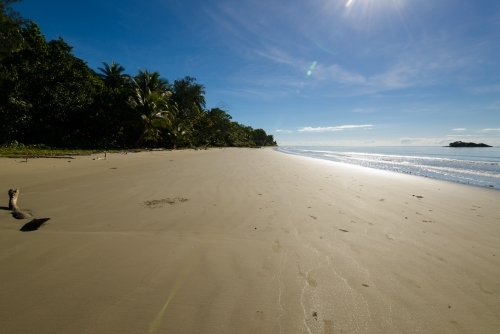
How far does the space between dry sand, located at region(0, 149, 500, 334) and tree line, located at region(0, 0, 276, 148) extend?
16.2m

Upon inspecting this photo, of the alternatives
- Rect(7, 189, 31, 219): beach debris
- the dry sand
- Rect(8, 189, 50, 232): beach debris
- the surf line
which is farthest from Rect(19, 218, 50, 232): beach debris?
the surf line

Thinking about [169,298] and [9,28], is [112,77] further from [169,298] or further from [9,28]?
[169,298]

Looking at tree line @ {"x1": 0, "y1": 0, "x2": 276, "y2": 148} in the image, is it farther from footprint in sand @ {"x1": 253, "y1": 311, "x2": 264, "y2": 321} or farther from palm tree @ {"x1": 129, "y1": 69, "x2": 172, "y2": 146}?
footprint in sand @ {"x1": 253, "y1": 311, "x2": 264, "y2": 321}

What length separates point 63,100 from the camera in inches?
739

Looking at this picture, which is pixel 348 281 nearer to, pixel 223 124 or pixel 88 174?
pixel 88 174

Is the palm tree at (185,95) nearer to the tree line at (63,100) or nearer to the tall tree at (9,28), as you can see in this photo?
the tree line at (63,100)

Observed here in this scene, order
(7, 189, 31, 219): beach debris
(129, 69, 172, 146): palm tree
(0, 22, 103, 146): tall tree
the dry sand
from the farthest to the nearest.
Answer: (129, 69, 172, 146): palm tree
(0, 22, 103, 146): tall tree
(7, 189, 31, 219): beach debris
the dry sand

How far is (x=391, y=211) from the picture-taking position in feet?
14.5

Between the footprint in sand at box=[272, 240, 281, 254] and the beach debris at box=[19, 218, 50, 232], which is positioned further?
the beach debris at box=[19, 218, 50, 232]

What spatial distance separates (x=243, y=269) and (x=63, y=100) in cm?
2339

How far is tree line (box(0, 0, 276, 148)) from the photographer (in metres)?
15.0

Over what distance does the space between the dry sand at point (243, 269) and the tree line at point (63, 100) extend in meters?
16.2

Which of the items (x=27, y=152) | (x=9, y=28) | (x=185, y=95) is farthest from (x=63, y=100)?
(x=185, y=95)

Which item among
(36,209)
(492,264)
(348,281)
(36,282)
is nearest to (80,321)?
(36,282)
